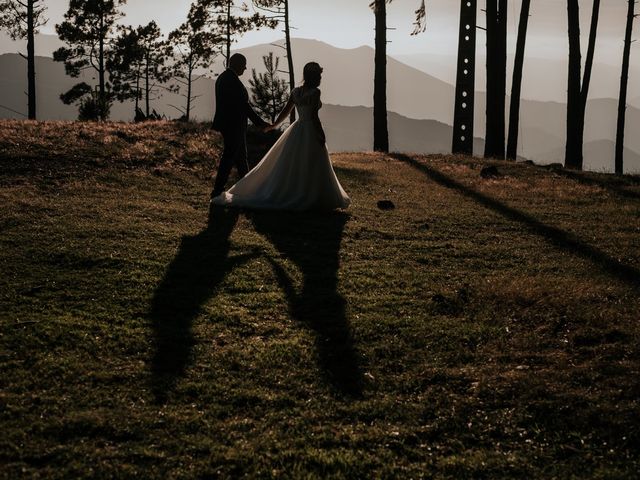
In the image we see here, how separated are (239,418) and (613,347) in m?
3.65

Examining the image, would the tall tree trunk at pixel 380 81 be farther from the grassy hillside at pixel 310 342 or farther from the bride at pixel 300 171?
the bride at pixel 300 171

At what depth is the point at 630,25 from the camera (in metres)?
29.7

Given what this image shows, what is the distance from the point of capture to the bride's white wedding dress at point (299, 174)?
12180 mm

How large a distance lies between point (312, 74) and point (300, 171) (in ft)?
5.77

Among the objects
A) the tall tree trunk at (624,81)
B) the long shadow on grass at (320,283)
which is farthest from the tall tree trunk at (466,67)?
the long shadow on grass at (320,283)

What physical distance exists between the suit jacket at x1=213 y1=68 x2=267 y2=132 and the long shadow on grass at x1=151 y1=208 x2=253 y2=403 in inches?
80.0

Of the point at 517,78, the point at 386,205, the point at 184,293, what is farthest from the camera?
the point at 517,78

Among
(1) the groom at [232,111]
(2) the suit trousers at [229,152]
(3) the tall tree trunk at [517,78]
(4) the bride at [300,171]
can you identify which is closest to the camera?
(4) the bride at [300,171]

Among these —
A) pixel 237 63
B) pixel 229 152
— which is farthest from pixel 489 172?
pixel 237 63

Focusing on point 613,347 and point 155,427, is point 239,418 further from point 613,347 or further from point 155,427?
point 613,347

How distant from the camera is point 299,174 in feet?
40.5

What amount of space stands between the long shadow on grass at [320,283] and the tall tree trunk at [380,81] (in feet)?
42.5

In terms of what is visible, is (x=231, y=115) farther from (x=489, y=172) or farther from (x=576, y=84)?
(x=576, y=84)

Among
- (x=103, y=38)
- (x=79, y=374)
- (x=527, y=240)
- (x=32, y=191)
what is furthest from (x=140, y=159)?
(x=103, y=38)
